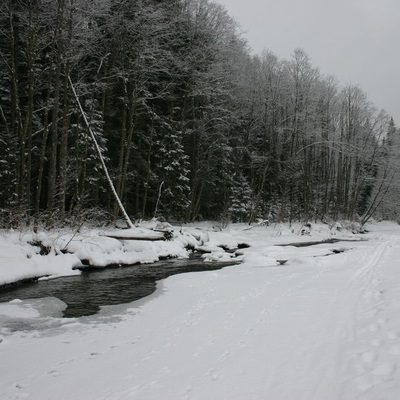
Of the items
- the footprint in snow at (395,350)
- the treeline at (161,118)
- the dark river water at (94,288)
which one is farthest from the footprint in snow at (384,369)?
the treeline at (161,118)

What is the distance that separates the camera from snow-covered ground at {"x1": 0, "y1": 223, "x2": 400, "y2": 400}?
3.72 meters

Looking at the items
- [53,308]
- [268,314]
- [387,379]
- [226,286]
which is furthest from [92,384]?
[226,286]

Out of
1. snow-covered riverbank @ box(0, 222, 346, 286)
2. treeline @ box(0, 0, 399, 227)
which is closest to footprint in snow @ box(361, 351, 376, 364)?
snow-covered riverbank @ box(0, 222, 346, 286)

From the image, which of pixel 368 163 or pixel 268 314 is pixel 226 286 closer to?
pixel 268 314

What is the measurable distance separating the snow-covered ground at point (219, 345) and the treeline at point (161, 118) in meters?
7.51

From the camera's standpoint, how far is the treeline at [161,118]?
50.3 ft

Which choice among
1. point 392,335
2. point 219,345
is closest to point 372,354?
point 392,335

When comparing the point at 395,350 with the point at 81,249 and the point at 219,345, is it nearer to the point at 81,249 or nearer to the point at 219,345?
Result: the point at 219,345

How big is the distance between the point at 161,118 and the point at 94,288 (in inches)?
662

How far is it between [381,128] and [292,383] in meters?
43.1

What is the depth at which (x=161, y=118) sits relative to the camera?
24688mm

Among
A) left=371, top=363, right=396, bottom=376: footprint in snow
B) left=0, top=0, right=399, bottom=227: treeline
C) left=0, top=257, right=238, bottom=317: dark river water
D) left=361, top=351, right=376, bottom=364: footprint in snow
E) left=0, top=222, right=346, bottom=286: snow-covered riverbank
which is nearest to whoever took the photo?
left=371, top=363, right=396, bottom=376: footprint in snow

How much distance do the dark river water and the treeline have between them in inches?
119

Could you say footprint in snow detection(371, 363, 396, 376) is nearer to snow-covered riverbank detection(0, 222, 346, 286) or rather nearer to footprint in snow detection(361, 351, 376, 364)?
footprint in snow detection(361, 351, 376, 364)
